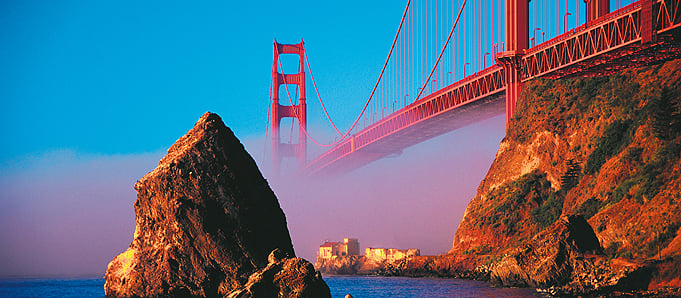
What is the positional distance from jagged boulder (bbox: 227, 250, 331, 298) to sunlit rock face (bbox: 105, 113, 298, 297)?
3.12m

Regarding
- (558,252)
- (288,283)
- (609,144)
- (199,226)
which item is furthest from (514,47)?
(288,283)

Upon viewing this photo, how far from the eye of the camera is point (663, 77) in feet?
171

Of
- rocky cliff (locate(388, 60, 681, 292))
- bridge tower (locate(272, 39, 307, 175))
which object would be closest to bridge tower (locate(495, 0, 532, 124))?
rocky cliff (locate(388, 60, 681, 292))

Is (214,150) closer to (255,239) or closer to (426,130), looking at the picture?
(255,239)

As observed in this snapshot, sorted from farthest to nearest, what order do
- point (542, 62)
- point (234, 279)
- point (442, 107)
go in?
point (442, 107) < point (542, 62) < point (234, 279)

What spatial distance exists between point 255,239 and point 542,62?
44.5 metres

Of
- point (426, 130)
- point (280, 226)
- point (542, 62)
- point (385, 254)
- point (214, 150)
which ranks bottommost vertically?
point (385, 254)

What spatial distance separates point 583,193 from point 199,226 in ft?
122

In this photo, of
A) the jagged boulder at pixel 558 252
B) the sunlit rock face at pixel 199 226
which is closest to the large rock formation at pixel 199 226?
the sunlit rock face at pixel 199 226

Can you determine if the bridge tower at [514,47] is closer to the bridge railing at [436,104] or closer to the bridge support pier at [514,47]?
the bridge support pier at [514,47]

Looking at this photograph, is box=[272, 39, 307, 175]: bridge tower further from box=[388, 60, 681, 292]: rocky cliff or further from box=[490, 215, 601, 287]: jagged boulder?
box=[490, 215, 601, 287]: jagged boulder

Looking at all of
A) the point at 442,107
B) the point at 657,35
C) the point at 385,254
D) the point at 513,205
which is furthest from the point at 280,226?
the point at 385,254

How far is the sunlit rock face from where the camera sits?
81.7 ft

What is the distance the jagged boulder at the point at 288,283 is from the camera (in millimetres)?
21219
